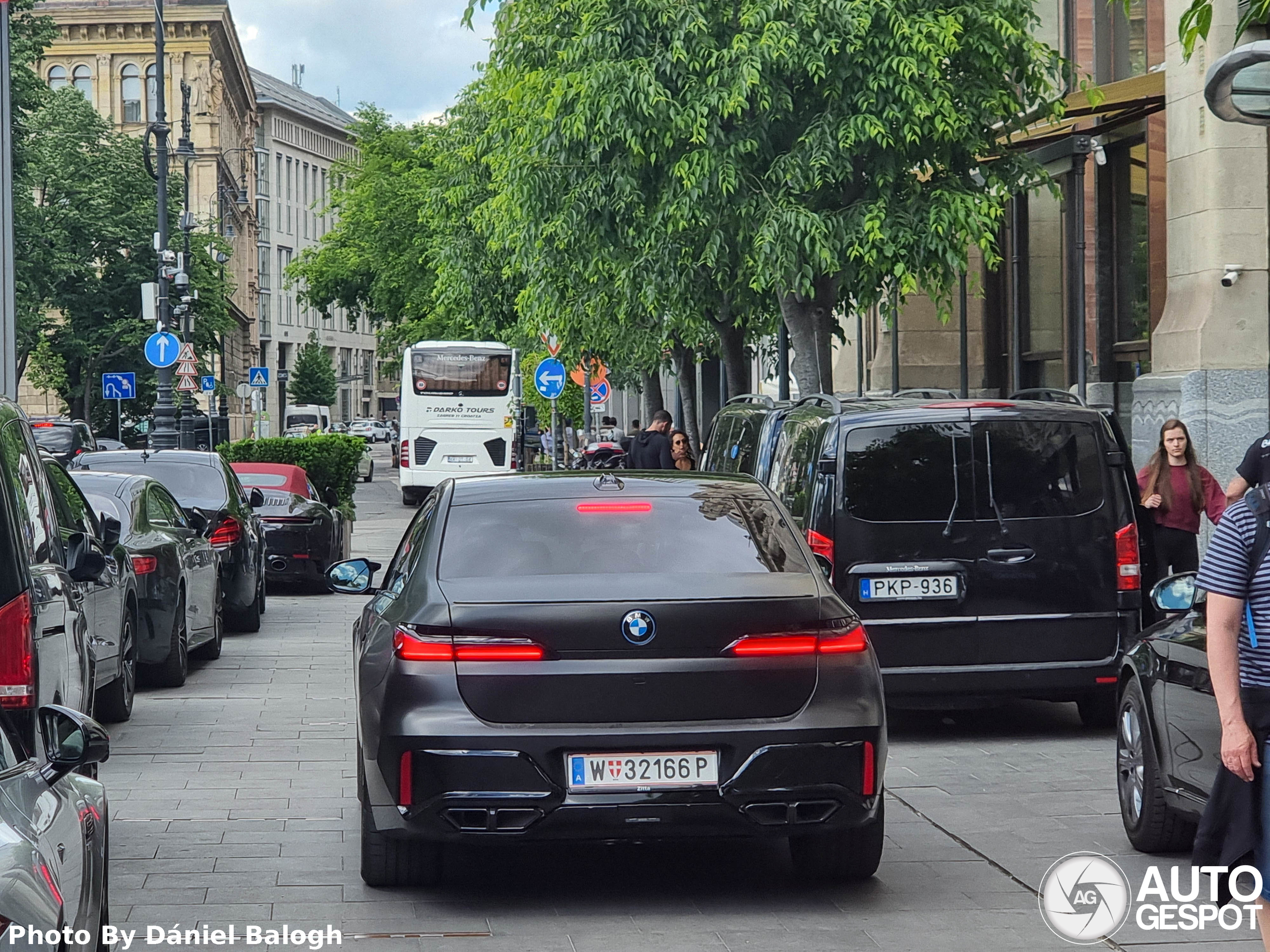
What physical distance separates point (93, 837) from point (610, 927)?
6.89 ft

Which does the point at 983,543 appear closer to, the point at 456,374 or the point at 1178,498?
the point at 1178,498

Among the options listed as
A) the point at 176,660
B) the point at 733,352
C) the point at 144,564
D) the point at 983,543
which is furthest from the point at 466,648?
the point at 733,352

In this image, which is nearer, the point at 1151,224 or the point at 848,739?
the point at 848,739

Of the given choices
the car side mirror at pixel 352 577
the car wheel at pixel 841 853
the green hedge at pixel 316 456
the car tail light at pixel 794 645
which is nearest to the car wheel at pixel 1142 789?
the car wheel at pixel 841 853

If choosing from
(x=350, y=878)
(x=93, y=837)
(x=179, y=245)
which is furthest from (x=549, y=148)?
(x=179, y=245)

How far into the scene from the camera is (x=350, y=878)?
6.83 metres

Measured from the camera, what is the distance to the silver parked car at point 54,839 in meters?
3.26

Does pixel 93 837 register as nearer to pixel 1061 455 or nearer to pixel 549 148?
pixel 1061 455

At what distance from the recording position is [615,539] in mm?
6664

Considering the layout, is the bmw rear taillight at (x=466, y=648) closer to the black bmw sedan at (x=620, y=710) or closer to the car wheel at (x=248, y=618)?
the black bmw sedan at (x=620, y=710)

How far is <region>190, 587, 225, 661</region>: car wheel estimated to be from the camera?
14516mm

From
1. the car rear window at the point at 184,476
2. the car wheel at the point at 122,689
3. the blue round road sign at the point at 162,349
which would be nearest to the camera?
the car wheel at the point at 122,689

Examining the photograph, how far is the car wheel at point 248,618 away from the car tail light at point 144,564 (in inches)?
172

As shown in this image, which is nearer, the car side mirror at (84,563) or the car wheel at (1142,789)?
the car wheel at (1142,789)
